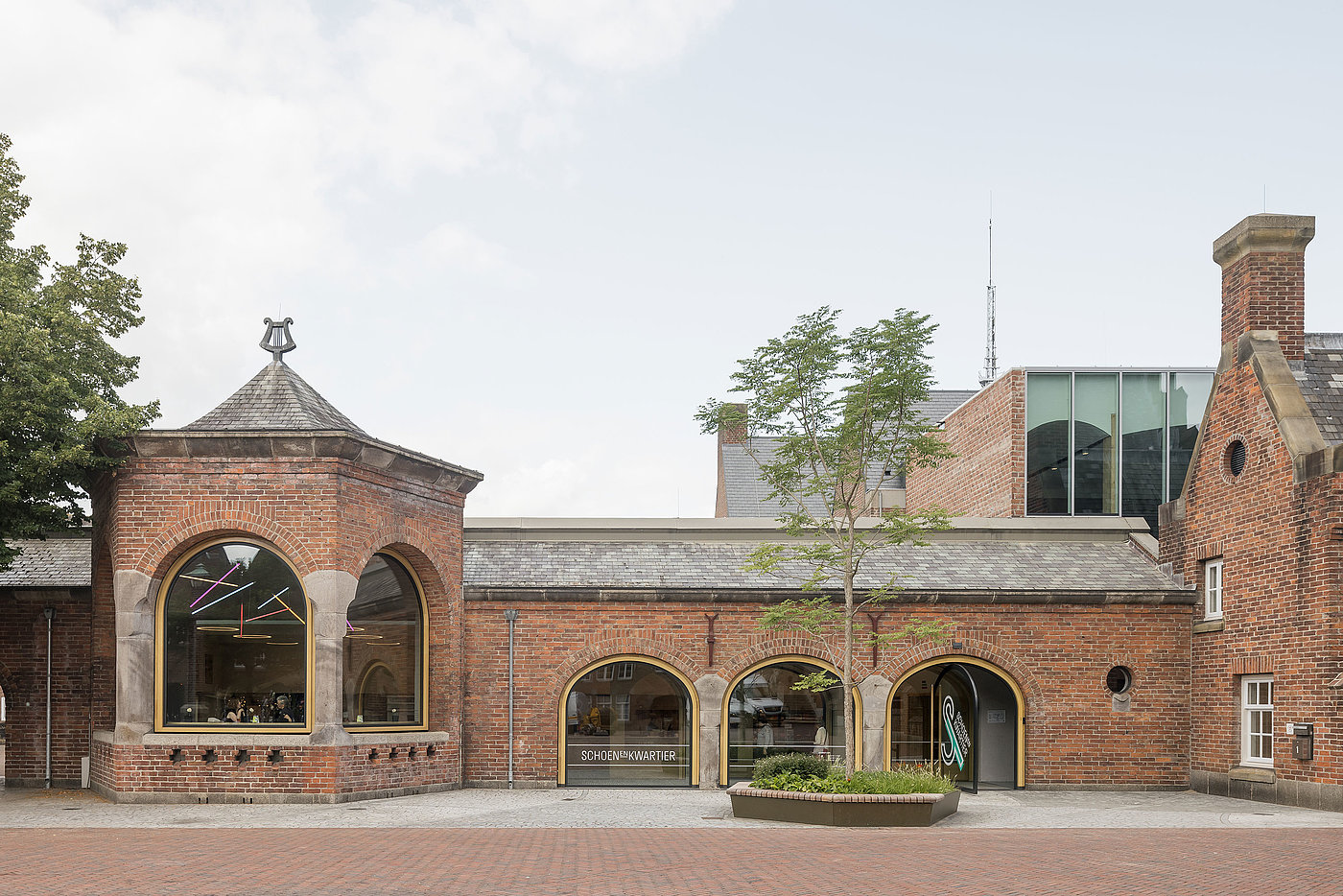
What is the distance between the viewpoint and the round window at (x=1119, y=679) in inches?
853

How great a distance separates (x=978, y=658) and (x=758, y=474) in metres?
19.0

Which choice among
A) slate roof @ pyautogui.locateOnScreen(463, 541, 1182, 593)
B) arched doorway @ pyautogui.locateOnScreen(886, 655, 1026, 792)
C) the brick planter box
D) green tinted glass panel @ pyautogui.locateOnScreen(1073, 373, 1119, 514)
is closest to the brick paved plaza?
the brick planter box

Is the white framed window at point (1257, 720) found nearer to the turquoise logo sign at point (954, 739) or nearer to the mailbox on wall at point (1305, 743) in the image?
the mailbox on wall at point (1305, 743)

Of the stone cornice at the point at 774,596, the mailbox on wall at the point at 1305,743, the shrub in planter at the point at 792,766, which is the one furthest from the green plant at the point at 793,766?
the mailbox on wall at the point at 1305,743

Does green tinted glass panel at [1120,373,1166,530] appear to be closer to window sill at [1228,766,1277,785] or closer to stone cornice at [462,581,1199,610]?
stone cornice at [462,581,1199,610]

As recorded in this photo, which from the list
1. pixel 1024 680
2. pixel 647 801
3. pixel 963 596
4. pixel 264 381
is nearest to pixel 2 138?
pixel 264 381

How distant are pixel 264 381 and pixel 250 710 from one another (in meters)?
5.23

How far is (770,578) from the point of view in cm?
2216

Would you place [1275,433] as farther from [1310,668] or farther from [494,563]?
[494,563]

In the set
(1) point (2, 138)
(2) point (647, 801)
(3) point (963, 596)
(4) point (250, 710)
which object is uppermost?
(1) point (2, 138)

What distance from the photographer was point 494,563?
22.2 m

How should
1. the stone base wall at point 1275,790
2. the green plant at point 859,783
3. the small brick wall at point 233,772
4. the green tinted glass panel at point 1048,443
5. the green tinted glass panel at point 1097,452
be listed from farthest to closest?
the green tinted glass panel at point 1048,443
the green tinted glass panel at point 1097,452
the small brick wall at point 233,772
the stone base wall at point 1275,790
the green plant at point 859,783

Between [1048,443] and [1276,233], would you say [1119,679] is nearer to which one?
[1276,233]

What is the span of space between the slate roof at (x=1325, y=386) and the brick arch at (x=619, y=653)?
10654mm
